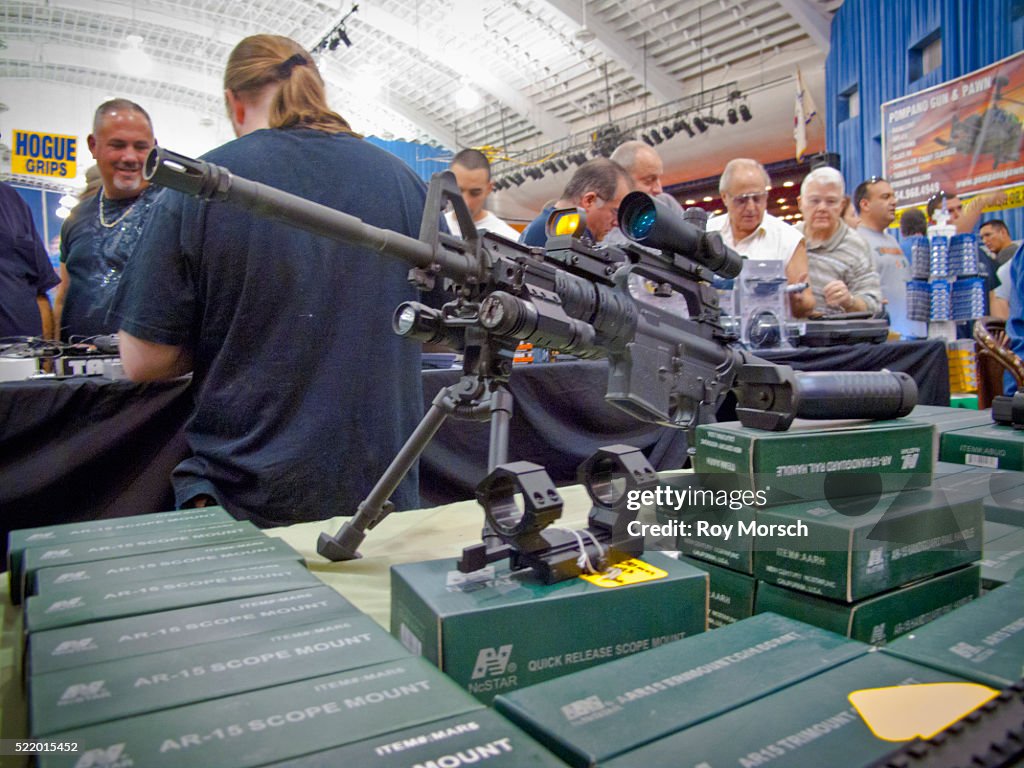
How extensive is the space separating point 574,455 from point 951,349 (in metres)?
2.50

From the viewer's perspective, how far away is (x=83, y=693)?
47 cm

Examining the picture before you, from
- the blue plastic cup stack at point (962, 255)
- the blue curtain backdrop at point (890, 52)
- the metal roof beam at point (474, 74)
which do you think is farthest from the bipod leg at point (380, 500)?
the metal roof beam at point (474, 74)

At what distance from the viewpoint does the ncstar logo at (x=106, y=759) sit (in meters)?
0.38

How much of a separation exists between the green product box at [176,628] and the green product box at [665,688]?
22cm

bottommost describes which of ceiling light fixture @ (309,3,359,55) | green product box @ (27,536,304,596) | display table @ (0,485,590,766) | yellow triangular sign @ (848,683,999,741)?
display table @ (0,485,590,766)

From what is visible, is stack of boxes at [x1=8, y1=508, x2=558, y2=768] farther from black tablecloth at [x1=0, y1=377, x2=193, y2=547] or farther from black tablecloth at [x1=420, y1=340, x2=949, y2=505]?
black tablecloth at [x1=420, y1=340, x2=949, y2=505]

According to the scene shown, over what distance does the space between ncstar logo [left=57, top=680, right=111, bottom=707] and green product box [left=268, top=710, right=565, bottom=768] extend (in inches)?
6.7

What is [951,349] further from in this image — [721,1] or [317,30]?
[317,30]

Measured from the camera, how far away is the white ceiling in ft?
33.5

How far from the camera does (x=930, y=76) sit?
270 inches

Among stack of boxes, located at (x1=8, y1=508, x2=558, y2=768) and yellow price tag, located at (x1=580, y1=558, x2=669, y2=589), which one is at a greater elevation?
yellow price tag, located at (x1=580, y1=558, x2=669, y2=589)

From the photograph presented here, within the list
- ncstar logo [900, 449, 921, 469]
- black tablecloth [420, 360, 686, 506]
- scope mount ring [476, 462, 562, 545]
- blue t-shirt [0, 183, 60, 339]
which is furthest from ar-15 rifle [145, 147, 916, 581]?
blue t-shirt [0, 183, 60, 339]

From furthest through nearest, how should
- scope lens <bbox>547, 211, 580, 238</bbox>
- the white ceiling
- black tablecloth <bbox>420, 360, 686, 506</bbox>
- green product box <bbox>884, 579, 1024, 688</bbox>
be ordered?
the white ceiling < black tablecloth <bbox>420, 360, 686, 506</bbox> < scope lens <bbox>547, 211, 580, 238</bbox> < green product box <bbox>884, 579, 1024, 688</bbox>

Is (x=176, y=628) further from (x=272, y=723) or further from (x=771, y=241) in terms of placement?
(x=771, y=241)
